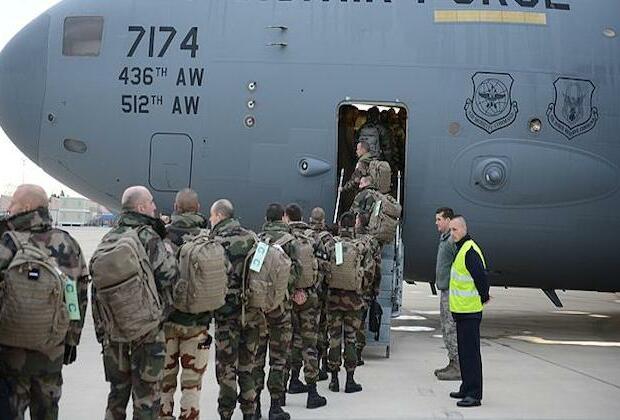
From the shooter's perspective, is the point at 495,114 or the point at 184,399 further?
the point at 495,114

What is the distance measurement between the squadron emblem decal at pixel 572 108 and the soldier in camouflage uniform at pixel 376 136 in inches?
98.1

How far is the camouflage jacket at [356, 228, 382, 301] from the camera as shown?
8904mm

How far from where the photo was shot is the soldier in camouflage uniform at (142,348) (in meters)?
5.14

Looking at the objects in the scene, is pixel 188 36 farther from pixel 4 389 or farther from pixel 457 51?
pixel 4 389

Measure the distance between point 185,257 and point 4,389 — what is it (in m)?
1.53

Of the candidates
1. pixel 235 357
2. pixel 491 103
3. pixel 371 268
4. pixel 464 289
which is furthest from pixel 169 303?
pixel 491 103

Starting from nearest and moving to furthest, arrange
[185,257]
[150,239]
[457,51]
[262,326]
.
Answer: [150,239], [185,257], [262,326], [457,51]

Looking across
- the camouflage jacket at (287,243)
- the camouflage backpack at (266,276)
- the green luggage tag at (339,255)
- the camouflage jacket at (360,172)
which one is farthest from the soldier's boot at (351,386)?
the camouflage jacket at (360,172)

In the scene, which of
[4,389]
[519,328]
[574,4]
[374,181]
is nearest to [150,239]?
[4,389]

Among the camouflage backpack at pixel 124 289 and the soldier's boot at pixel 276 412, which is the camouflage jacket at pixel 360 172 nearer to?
the soldier's boot at pixel 276 412

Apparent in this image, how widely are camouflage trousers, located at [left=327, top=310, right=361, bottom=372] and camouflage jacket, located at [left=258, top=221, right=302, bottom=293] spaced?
129cm

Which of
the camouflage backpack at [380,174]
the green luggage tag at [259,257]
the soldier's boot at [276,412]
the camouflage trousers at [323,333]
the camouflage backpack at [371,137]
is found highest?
the camouflage backpack at [371,137]

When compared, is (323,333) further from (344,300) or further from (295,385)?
(295,385)

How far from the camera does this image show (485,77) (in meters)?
11.6
